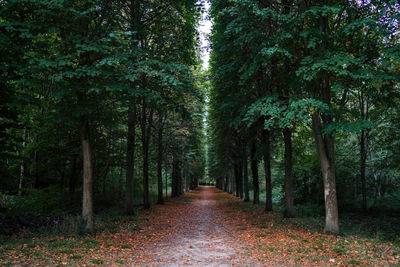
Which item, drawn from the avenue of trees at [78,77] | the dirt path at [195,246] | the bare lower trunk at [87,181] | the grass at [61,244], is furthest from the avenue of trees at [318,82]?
the grass at [61,244]

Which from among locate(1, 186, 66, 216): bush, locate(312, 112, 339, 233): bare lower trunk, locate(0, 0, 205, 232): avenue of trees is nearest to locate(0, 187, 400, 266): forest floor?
locate(312, 112, 339, 233): bare lower trunk

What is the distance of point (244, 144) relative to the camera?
22.4 m

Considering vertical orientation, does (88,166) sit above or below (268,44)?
below

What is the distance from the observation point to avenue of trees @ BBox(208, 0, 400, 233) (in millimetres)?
7977

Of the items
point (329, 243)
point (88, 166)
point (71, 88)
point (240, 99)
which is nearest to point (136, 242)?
point (88, 166)

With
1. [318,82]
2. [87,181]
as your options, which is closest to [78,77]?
[87,181]

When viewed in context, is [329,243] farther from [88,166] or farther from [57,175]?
[57,175]

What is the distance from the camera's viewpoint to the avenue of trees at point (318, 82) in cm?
798

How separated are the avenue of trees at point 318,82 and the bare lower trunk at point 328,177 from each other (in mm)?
32

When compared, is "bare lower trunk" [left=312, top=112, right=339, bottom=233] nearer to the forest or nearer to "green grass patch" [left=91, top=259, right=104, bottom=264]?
the forest

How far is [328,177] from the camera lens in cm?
927

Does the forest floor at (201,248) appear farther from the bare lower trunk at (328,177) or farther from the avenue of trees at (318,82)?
the avenue of trees at (318,82)

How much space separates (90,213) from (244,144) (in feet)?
50.5

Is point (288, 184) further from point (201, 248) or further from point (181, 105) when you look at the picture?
point (201, 248)
